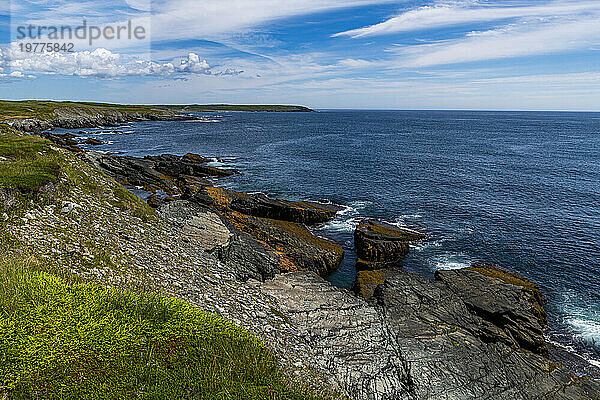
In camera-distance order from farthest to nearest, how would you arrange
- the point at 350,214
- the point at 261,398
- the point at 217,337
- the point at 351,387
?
the point at 350,214 < the point at 351,387 < the point at 217,337 < the point at 261,398

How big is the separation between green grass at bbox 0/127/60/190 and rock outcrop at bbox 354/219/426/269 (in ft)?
80.4

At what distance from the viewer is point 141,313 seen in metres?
12.8

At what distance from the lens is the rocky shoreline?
14.9m

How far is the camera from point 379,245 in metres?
32.4

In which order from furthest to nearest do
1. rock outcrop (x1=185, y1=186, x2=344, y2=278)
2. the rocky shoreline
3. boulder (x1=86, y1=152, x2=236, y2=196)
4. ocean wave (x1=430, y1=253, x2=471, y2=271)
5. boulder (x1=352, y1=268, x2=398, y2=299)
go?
boulder (x1=86, y1=152, x2=236, y2=196) → ocean wave (x1=430, y1=253, x2=471, y2=271) → rock outcrop (x1=185, y1=186, x2=344, y2=278) → boulder (x1=352, y1=268, x2=398, y2=299) → the rocky shoreline

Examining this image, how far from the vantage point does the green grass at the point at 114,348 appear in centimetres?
953

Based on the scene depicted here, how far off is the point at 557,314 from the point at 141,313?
27.7 metres

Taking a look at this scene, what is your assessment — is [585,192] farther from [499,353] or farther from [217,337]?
[217,337]

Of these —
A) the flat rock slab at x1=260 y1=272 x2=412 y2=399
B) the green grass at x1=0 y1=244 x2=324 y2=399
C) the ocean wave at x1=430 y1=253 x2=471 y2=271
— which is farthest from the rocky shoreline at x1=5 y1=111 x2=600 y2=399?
the green grass at x1=0 y1=244 x2=324 y2=399

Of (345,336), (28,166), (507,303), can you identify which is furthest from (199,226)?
(507,303)

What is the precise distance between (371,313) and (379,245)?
13.4m

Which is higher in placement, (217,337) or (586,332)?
(217,337)

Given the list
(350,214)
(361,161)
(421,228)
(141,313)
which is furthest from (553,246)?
(361,161)

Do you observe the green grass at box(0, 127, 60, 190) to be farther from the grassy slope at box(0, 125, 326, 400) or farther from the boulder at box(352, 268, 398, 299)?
the boulder at box(352, 268, 398, 299)
